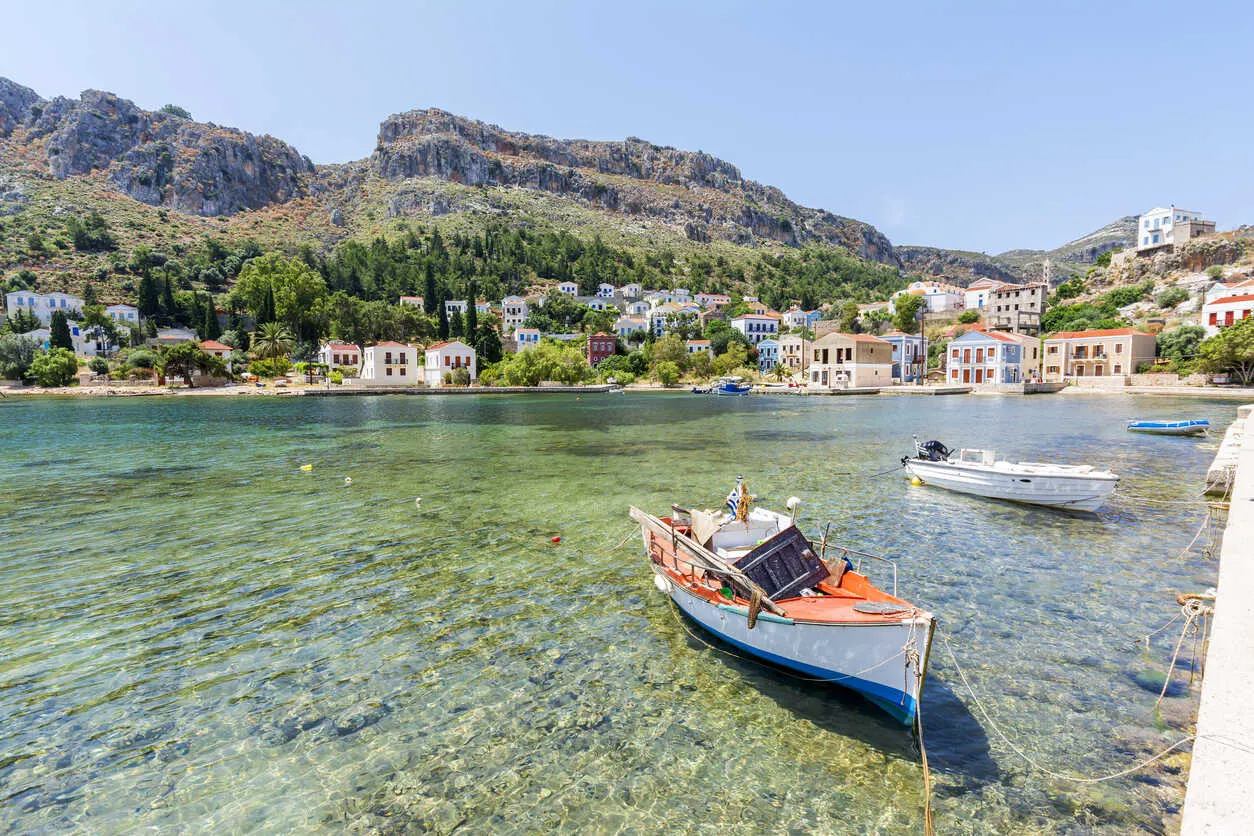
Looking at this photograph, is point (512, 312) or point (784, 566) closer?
point (784, 566)

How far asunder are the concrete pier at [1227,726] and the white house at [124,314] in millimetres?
138393

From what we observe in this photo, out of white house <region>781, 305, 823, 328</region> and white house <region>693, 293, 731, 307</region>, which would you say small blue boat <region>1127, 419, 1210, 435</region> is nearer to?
white house <region>781, 305, 823, 328</region>

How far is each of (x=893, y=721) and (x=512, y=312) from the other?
133363 millimetres

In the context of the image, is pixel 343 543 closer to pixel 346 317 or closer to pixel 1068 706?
pixel 1068 706

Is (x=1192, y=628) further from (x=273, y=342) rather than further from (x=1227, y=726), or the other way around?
(x=273, y=342)

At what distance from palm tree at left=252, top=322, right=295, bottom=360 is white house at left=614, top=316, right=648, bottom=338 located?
65.1 metres

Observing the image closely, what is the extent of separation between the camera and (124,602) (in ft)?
36.1

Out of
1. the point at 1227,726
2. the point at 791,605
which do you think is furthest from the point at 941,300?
the point at 1227,726

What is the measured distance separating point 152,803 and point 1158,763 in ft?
35.2

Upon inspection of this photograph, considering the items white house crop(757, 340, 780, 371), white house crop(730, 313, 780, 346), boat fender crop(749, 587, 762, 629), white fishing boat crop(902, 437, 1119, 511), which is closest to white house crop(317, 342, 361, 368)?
white house crop(730, 313, 780, 346)

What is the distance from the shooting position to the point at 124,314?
350 feet

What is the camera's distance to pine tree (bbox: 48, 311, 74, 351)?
88.5 m

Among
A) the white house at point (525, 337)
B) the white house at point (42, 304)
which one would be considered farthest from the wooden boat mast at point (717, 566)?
the white house at point (42, 304)

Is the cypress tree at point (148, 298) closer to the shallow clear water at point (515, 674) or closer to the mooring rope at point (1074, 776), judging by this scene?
the shallow clear water at point (515, 674)
